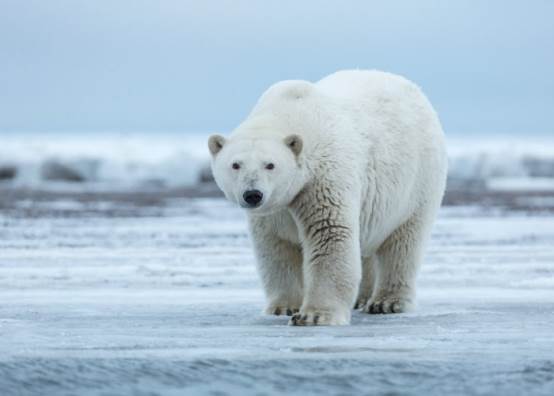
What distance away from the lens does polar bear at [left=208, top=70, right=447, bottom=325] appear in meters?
5.74

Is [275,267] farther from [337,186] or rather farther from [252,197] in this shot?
[252,197]

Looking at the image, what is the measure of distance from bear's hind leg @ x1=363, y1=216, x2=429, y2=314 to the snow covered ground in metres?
0.15

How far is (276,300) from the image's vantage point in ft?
20.2

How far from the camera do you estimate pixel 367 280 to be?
7.06 meters

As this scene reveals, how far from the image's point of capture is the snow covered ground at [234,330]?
410cm

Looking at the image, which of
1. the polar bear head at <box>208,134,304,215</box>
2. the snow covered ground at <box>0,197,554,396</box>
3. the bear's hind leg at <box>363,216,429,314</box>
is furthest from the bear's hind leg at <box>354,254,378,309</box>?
Answer: the polar bear head at <box>208,134,304,215</box>

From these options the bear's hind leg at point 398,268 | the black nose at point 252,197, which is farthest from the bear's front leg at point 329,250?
the bear's hind leg at point 398,268

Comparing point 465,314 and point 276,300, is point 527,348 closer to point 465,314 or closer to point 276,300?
point 465,314

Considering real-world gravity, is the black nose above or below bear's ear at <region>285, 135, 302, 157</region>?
below

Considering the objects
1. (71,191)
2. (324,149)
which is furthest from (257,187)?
(71,191)

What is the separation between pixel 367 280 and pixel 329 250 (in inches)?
50.7

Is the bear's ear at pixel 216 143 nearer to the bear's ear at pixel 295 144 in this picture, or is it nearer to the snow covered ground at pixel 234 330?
the bear's ear at pixel 295 144

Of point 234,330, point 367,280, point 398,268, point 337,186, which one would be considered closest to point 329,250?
point 337,186

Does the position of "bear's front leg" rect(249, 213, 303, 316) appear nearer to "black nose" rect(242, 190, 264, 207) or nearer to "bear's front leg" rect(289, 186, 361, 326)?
"bear's front leg" rect(289, 186, 361, 326)
